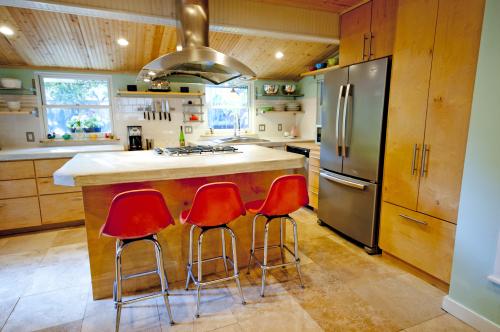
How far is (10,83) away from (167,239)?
3160mm

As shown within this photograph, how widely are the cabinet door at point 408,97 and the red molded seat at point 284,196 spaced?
3.21 ft

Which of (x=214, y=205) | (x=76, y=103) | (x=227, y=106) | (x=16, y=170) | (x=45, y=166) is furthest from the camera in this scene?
(x=227, y=106)

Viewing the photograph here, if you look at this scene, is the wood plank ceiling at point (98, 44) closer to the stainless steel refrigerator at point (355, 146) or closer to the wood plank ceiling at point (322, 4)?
the wood plank ceiling at point (322, 4)

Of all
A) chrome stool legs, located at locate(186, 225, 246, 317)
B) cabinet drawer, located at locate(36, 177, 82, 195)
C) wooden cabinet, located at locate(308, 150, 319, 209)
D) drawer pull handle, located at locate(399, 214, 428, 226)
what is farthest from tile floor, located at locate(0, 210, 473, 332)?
wooden cabinet, located at locate(308, 150, 319, 209)

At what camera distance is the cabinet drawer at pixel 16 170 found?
10.2 feet

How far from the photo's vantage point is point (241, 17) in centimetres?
291

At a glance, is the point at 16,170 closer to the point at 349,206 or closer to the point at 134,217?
the point at 134,217

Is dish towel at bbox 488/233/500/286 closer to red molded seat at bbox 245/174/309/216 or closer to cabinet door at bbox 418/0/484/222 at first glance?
cabinet door at bbox 418/0/484/222

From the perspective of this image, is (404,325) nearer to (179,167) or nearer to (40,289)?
(179,167)

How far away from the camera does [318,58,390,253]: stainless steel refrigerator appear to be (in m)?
2.57

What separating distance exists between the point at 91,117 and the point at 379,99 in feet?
12.9

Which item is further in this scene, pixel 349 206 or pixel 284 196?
pixel 349 206

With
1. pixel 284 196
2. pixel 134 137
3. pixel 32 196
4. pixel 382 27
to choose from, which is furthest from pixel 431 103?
pixel 32 196

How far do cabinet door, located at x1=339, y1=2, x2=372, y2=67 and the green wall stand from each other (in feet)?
4.01
